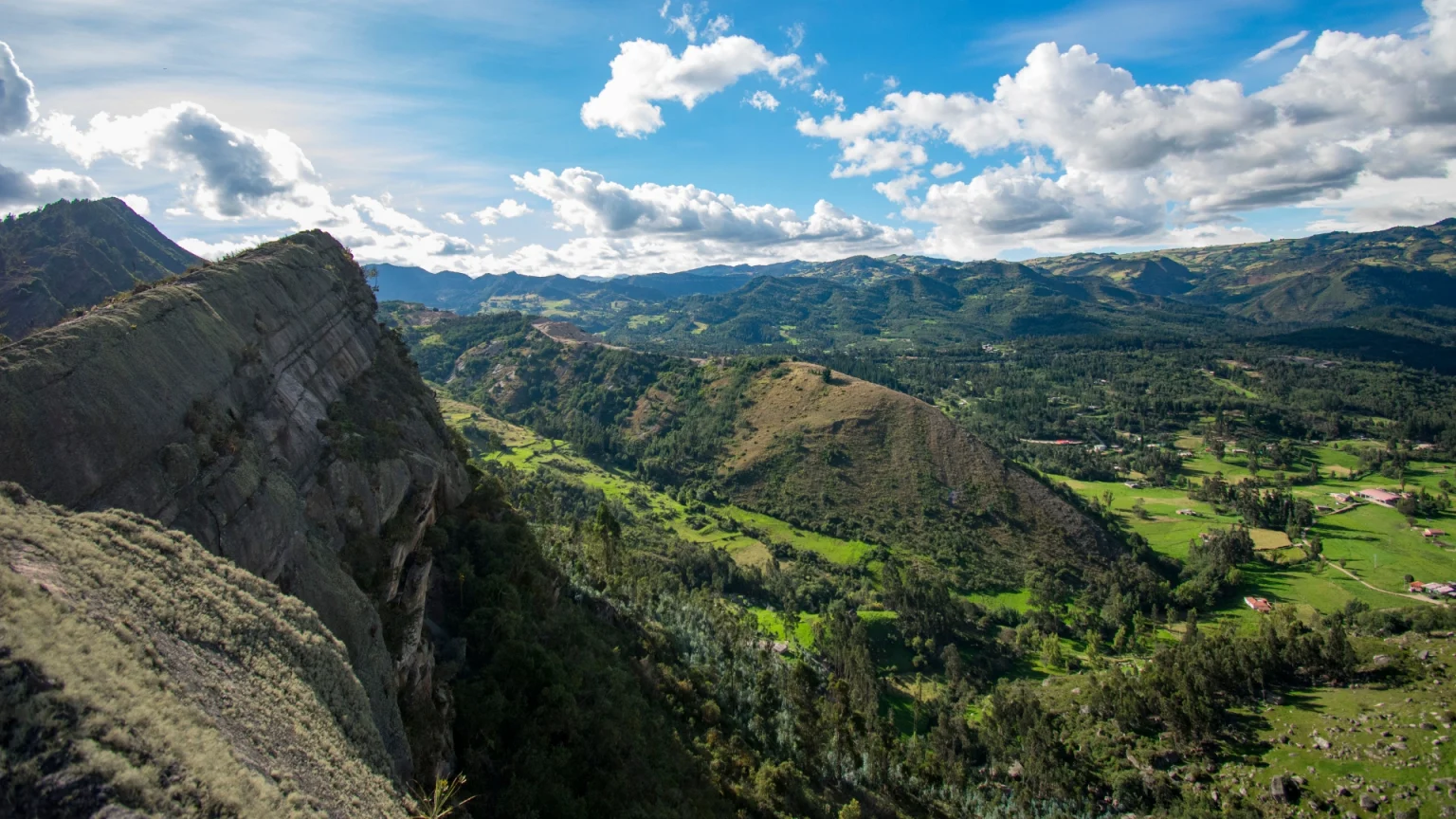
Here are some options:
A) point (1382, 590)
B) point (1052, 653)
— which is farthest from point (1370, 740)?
point (1382, 590)

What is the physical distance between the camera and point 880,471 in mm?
176375

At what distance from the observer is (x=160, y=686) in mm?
16344

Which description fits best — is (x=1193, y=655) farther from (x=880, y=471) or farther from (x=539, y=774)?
(x=539, y=774)

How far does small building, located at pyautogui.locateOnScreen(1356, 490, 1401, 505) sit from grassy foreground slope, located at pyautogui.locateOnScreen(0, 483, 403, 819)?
261087mm

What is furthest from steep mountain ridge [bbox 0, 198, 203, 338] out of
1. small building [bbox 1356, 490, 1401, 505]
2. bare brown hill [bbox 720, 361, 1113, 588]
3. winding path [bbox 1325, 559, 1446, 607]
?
small building [bbox 1356, 490, 1401, 505]

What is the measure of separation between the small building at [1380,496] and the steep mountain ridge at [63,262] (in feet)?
1017

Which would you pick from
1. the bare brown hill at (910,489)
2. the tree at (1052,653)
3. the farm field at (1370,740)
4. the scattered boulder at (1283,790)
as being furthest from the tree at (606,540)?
the bare brown hill at (910,489)

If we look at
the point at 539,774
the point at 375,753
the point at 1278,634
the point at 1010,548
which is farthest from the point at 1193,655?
the point at 375,753

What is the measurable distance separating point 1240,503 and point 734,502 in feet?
489

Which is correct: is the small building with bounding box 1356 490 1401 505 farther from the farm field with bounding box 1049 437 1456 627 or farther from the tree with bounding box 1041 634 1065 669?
the tree with bounding box 1041 634 1065 669

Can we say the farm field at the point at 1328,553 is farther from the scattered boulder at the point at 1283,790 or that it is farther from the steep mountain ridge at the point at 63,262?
the steep mountain ridge at the point at 63,262

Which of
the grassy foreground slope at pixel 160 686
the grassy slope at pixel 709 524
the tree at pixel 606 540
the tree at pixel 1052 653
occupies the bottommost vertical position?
the tree at pixel 1052 653

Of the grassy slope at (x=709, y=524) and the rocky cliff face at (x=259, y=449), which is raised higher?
the rocky cliff face at (x=259, y=449)

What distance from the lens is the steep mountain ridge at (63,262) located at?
124625 mm
